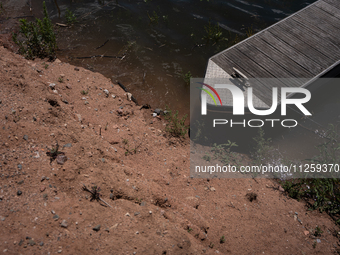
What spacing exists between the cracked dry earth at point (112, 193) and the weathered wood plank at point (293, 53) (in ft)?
13.1

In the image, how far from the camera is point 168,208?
14.5ft

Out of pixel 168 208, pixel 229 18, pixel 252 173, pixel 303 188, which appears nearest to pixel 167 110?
pixel 252 173

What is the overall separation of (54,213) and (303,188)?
17.3 feet

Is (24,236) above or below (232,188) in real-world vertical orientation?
above

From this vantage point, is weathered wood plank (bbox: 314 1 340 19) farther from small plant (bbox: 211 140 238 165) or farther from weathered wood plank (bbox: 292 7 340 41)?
small plant (bbox: 211 140 238 165)

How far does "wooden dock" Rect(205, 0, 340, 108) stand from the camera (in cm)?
693

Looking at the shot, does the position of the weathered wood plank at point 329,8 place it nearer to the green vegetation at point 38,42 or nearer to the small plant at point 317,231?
the small plant at point 317,231

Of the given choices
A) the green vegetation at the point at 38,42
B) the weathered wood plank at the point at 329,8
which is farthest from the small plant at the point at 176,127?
the weathered wood plank at the point at 329,8

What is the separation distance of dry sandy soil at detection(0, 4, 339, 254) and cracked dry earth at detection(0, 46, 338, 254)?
0.02 meters

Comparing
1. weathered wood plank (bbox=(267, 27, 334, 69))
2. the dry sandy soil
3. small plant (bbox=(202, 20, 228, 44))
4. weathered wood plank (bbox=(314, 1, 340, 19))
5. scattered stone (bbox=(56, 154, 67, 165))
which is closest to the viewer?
the dry sandy soil

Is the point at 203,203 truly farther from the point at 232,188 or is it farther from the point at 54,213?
the point at 54,213

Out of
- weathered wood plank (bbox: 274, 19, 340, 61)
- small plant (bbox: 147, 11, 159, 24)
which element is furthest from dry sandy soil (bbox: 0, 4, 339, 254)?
small plant (bbox: 147, 11, 159, 24)

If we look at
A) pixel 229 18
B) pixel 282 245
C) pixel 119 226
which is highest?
pixel 229 18

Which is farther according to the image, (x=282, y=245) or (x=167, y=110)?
(x=167, y=110)
